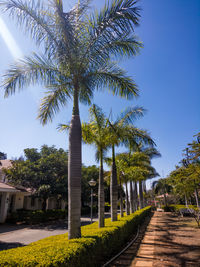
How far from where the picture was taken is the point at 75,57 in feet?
24.2

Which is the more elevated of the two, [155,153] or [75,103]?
[155,153]

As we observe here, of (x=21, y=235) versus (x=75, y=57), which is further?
(x=21, y=235)

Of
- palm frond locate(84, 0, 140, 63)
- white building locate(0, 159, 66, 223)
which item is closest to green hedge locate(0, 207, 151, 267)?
palm frond locate(84, 0, 140, 63)

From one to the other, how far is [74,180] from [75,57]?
4746 mm

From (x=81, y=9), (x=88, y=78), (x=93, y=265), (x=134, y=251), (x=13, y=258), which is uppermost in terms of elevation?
(x=81, y=9)

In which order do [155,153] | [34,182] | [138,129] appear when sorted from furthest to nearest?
1. [155,153]
2. [34,182]
3. [138,129]

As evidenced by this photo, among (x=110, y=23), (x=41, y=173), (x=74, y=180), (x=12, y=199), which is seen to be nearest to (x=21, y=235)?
(x=41, y=173)

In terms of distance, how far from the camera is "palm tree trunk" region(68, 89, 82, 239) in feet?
19.5

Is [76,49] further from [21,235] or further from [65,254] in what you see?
[21,235]

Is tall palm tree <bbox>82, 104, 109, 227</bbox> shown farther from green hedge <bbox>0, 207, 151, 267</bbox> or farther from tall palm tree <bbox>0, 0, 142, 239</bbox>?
green hedge <bbox>0, 207, 151, 267</bbox>

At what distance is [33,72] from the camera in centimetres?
830

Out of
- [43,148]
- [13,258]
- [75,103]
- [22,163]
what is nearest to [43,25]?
[75,103]

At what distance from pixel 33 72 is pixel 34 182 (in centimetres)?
1493

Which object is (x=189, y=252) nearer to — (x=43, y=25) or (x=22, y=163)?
(x=43, y=25)
